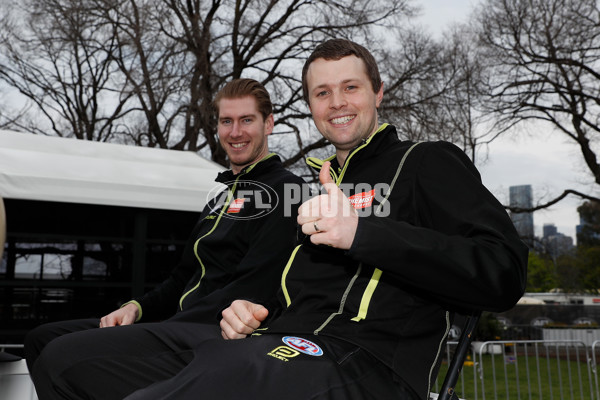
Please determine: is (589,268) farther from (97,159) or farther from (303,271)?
(303,271)

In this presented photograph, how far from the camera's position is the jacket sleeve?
1.29 m

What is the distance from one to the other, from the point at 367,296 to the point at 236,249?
3.54ft

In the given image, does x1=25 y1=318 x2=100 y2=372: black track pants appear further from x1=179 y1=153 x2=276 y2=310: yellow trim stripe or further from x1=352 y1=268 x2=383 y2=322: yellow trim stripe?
x1=352 y1=268 x2=383 y2=322: yellow trim stripe

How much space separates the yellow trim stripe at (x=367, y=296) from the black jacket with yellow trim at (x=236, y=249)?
2.16ft

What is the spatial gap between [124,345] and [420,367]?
96 cm

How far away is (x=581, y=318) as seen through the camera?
85.3 ft

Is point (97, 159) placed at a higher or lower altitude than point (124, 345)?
higher

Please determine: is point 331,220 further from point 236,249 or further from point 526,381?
point 526,381

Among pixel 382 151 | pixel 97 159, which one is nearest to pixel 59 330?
pixel 382 151

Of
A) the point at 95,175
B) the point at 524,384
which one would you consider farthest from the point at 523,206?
the point at 95,175

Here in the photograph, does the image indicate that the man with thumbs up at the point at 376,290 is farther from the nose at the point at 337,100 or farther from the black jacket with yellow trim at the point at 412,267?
the nose at the point at 337,100

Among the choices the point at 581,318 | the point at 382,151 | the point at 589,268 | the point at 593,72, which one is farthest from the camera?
the point at 589,268

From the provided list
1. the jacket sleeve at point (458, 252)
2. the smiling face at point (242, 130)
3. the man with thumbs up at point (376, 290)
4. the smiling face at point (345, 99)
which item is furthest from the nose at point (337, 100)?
the smiling face at point (242, 130)

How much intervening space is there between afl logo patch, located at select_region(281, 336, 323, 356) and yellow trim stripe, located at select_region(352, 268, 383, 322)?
13cm
